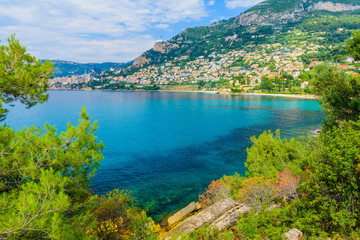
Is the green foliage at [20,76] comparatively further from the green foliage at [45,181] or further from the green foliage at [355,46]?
the green foliage at [355,46]

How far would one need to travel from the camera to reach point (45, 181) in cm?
538

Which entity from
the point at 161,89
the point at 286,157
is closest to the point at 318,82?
the point at 286,157

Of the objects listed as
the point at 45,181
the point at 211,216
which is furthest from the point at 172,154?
the point at 45,181

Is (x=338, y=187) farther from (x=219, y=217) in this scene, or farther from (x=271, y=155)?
(x=271, y=155)

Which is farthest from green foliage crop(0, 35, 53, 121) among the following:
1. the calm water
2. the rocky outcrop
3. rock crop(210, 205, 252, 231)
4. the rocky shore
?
the calm water

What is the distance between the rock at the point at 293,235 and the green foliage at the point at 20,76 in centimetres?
1076

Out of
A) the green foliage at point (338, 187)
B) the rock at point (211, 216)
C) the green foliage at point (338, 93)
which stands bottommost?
the rock at point (211, 216)

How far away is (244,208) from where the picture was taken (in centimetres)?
1078

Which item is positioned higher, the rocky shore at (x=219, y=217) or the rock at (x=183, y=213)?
the rocky shore at (x=219, y=217)

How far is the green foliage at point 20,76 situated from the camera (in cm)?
711

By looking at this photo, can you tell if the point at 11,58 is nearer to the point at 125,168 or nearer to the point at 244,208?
the point at 244,208

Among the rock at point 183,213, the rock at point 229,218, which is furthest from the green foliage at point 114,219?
the rock at point 183,213

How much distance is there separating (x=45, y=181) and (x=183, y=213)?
12.0 metres

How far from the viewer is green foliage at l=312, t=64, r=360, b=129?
38.7 ft
